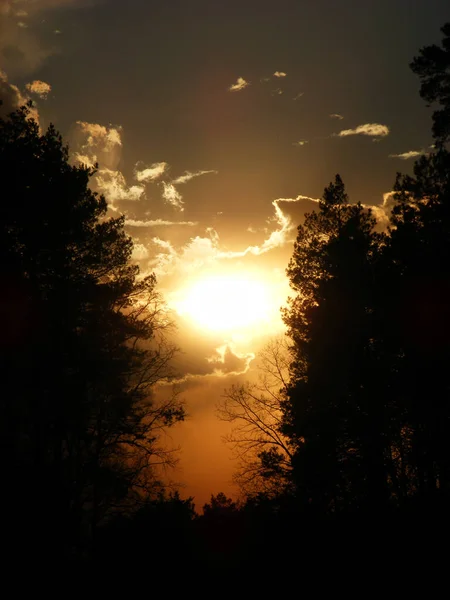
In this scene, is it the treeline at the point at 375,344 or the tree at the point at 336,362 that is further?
the tree at the point at 336,362

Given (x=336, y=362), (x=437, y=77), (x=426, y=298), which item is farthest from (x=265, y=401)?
(x=437, y=77)

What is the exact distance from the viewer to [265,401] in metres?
18.5

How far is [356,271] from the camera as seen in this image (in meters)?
15.5

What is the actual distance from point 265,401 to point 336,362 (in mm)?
4627

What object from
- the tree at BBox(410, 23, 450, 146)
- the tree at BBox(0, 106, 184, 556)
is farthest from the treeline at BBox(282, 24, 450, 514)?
the tree at BBox(0, 106, 184, 556)

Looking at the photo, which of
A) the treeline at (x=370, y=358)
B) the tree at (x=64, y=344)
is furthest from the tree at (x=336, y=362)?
the tree at (x=64, y=344)

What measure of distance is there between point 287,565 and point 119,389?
789cm

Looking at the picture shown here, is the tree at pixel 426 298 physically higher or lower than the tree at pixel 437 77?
lower

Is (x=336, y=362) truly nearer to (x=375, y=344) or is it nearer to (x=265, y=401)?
(x=375, y=344)

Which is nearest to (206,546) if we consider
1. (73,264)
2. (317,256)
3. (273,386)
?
(273,386)

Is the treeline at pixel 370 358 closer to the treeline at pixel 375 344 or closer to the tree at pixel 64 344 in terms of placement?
the treeline at pixel 375 344

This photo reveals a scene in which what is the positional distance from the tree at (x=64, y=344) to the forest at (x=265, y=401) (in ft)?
0.18

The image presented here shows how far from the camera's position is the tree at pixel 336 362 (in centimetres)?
1468

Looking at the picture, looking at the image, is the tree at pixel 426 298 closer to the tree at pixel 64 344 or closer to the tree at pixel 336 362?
the tree at pixel 336 362
